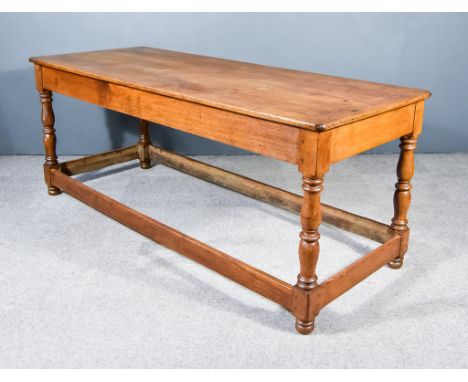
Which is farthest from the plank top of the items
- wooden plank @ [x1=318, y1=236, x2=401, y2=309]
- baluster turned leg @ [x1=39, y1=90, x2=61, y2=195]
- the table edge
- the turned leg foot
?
the turned leg foot

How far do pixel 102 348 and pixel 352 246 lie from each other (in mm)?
1350

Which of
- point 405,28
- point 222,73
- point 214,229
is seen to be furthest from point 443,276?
point 405,28

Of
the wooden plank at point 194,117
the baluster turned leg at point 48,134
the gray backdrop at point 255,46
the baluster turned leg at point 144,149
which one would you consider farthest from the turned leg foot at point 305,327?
the gray backdrop at point 255,46

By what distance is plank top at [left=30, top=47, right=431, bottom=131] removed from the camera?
226cm

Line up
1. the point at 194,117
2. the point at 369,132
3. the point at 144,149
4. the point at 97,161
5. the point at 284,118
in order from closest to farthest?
the point at 284,118, the point at 369,132, the point at 194,117, the point at 97,161, the point at 144,149

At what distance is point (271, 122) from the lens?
2.23 metres

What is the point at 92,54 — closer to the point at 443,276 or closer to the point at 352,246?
the point at 352,246

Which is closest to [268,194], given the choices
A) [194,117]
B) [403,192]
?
[403,192]

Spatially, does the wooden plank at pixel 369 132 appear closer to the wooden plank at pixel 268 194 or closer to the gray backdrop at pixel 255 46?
the wooden plank at pixel 268 194

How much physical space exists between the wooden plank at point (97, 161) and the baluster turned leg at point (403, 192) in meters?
1.97

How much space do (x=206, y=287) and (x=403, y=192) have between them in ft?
3.10

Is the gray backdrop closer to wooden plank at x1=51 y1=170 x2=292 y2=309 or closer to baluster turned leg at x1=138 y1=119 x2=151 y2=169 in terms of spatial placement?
baluster turned leg at x1=138 y1=119 x2=151 y2=169

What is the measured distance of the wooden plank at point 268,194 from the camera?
9.75 ft

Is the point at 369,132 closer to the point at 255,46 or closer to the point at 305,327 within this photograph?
the point at 305,327
